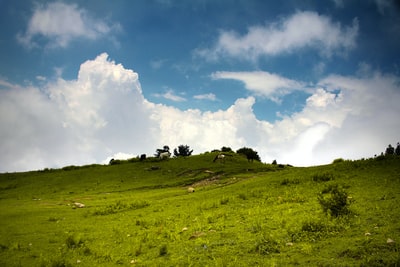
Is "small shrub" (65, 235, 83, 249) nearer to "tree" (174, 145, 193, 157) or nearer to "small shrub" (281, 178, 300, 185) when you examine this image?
"small shrub" (281, 178, 300, 185)

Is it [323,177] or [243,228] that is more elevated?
[323,177]

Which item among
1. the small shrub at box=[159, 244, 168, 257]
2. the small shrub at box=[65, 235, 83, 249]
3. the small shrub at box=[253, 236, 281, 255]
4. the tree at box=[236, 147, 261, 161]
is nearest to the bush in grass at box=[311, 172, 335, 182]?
the small shrub at box=[253, 236, 281, 255]

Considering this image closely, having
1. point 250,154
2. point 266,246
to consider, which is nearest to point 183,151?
point 250,154

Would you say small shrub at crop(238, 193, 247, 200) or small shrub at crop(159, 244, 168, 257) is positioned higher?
small shrub at crop(238, 193, 247, 200)

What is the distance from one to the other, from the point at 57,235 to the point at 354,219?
16.7 meters

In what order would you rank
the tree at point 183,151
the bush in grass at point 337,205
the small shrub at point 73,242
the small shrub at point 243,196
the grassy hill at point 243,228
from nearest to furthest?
1. the grassy hill at point 243,228
2. the bush in grass at point 337,205
3. the small shrub at point 73,242
4. the small shrub at point 243,196
5. the tree at point 183,151

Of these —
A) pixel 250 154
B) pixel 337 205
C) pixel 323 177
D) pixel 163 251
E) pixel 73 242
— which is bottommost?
pixel 163 251

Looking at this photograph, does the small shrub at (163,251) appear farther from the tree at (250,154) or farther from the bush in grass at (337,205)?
the tree at (250,154)

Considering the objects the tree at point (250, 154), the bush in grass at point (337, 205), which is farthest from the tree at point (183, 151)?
the bush in grass at point (337, 205)

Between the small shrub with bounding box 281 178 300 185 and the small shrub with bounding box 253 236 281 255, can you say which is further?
the small shrub with bounding box 281 178 300 185

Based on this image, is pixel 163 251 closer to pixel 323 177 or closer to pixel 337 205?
pixel 337 205

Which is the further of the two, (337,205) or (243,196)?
(243,196)

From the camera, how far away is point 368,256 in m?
9.62

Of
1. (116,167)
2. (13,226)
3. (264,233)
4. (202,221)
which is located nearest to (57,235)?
(13,226)
